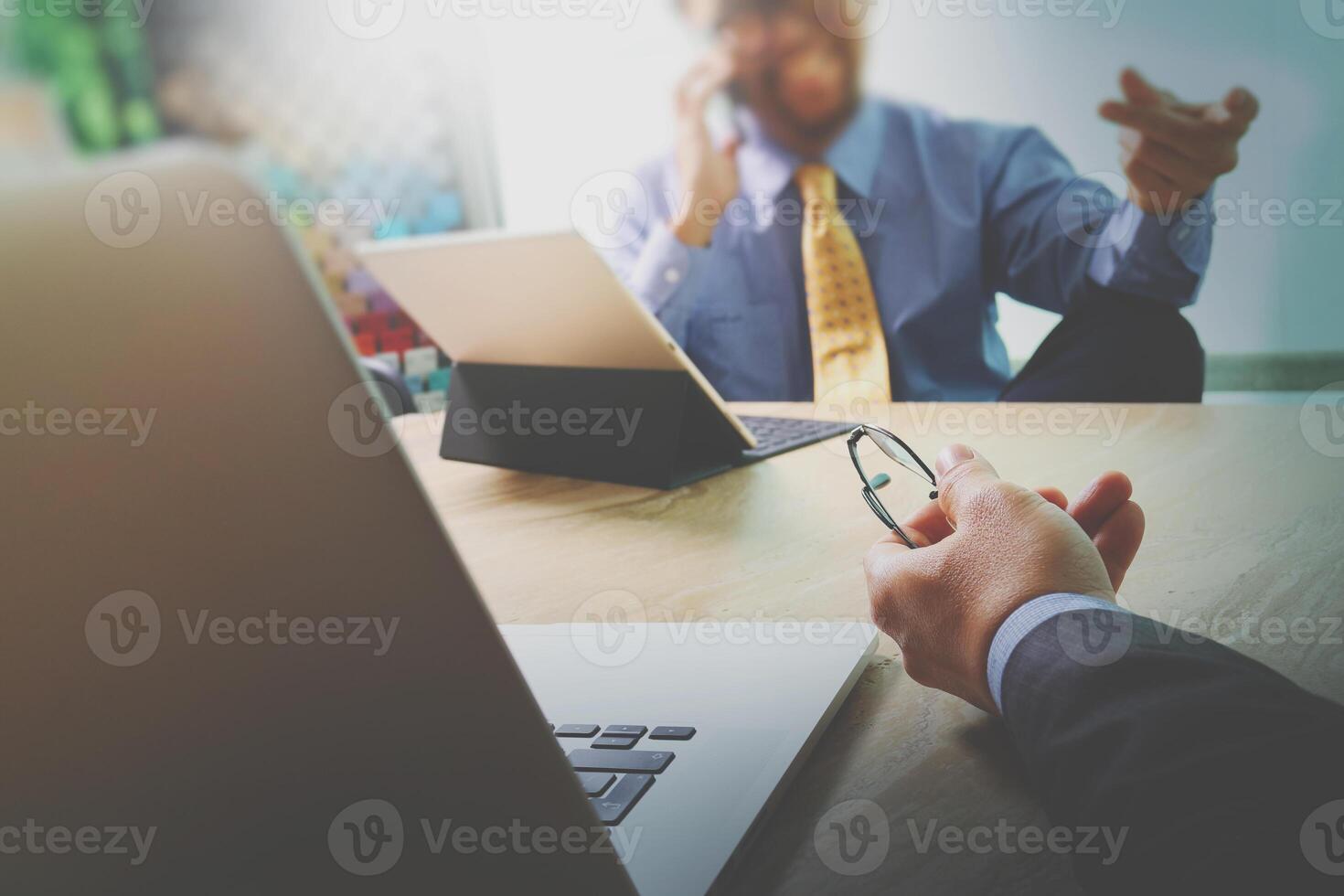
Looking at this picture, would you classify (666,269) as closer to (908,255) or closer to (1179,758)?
(908,255)

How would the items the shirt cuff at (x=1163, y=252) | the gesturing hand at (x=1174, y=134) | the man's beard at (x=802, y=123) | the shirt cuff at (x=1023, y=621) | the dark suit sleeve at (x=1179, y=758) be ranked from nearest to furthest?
the dark suit sleeve at (x=1179, y=758)
the shirt cuff at (x=1023, y=621)
the gesturing hand at (x=1174, y=134)
the shirt cuff at (x=1163, y=252)
the man's beard at (x=802, y=123)

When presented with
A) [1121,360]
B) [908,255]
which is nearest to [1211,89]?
[908,255]

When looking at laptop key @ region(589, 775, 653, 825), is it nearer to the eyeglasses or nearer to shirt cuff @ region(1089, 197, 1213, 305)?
the eyeglasses

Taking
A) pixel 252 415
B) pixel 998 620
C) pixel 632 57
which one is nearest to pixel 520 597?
pixel 998 620

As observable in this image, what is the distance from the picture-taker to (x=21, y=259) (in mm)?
198

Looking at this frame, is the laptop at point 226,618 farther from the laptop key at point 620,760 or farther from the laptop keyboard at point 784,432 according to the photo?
the laptop keyboard at point 784,432

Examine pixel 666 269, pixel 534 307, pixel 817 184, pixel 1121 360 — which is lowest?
pixel 1121 360

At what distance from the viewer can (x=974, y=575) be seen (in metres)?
0.46

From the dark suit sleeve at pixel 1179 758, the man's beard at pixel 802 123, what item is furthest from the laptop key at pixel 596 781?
the man's beard at pixel 802 123

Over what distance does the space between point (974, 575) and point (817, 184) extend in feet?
5.03

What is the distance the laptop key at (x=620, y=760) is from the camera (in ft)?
1.25

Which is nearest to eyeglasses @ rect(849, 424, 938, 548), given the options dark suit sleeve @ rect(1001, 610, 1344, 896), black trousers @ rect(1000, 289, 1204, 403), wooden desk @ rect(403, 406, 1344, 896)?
wooden desk @ rect(403, 406, 1344, 896)

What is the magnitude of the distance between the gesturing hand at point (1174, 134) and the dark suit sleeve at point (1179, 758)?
2.86ft

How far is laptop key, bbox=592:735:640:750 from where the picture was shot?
400mm
